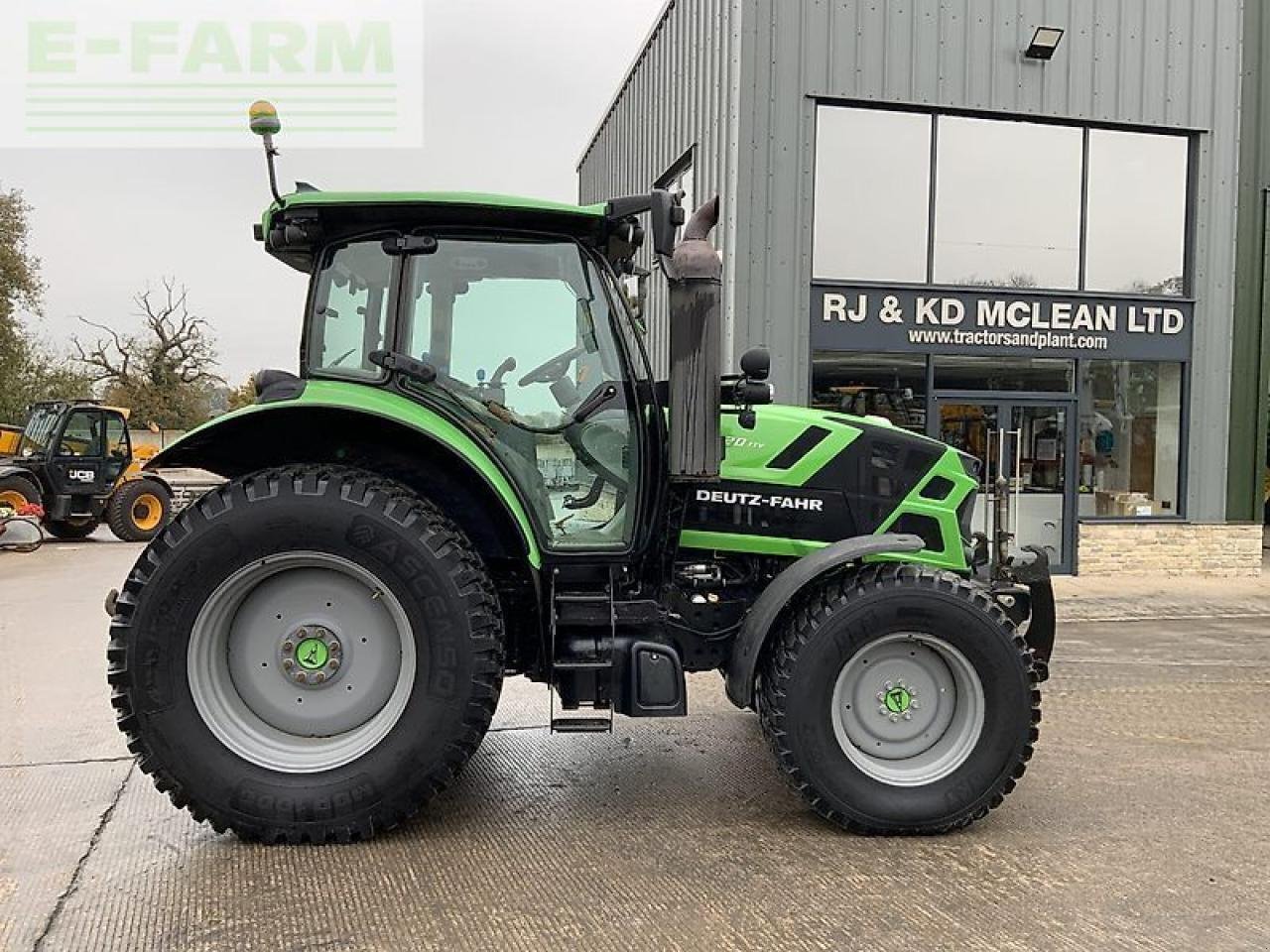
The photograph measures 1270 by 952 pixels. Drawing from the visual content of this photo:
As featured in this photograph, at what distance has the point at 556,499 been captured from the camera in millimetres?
3967

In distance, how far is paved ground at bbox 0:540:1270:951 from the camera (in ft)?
10.1

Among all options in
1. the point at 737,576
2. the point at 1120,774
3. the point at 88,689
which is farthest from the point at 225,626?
the point at 1120,774

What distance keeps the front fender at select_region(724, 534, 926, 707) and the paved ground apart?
1.88ft

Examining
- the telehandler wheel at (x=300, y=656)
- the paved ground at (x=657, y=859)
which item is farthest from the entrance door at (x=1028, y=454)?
the telehandler wheel at (x=300, y=656)

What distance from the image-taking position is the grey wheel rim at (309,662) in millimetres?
3730

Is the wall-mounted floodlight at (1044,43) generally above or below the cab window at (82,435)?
above

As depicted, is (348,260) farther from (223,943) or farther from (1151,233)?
(1151,233)

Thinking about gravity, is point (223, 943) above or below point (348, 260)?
below

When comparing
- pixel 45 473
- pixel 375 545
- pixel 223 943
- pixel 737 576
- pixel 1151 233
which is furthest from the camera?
pixel 45 473

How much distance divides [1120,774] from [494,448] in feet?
10.4

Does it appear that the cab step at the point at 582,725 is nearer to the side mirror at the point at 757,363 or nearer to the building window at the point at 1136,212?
the side mirror at the point at 757,363

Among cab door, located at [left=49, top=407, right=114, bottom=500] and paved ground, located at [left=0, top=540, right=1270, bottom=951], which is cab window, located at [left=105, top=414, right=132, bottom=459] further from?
paved ground, located at [left=0, top=540, right=1270, bottom=951]

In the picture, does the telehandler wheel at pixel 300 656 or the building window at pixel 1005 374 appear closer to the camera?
the telehandler wheel at pixel 300 656

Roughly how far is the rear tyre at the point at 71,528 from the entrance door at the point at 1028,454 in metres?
13.1
